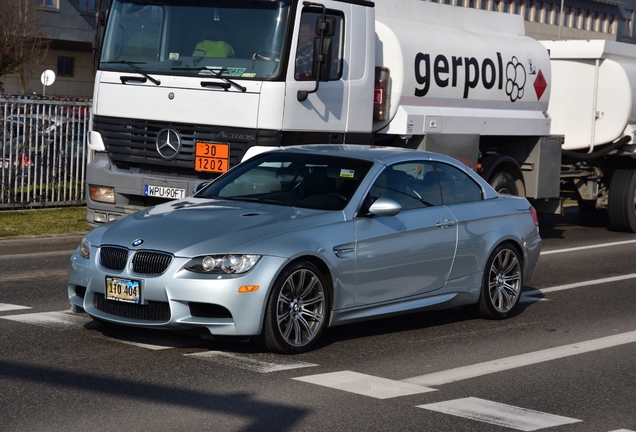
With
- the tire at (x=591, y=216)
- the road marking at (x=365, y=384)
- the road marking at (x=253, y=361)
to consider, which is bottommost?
the road marking at (x=253, y=361)

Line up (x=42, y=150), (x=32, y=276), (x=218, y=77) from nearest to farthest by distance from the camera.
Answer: (x=32, y=276), (x=218, y=77), (x=42, y=150)

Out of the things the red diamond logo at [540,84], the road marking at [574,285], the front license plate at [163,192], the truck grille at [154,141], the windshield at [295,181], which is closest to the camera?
the windshield at [295,181]

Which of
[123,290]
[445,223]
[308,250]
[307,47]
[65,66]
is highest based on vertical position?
[65,66]

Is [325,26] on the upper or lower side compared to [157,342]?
upper

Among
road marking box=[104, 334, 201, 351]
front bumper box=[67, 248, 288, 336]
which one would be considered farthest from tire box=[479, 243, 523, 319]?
road marking box=[104, 334, 201, 351]

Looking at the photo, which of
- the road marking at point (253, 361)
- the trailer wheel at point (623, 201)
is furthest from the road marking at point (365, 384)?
the trailer wheel at point (623, 201)

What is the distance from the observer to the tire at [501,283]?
9.29 metres

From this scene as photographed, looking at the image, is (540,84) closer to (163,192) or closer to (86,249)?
(163,192)

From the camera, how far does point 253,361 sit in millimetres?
7309

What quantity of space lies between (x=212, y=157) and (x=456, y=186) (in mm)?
3691

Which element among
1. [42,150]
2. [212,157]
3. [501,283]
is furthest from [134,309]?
[42,150]

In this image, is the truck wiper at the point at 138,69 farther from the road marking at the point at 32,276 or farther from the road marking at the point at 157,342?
the road marking at the point at 157,342

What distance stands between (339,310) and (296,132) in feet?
14.9

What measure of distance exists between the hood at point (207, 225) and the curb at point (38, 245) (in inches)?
227
